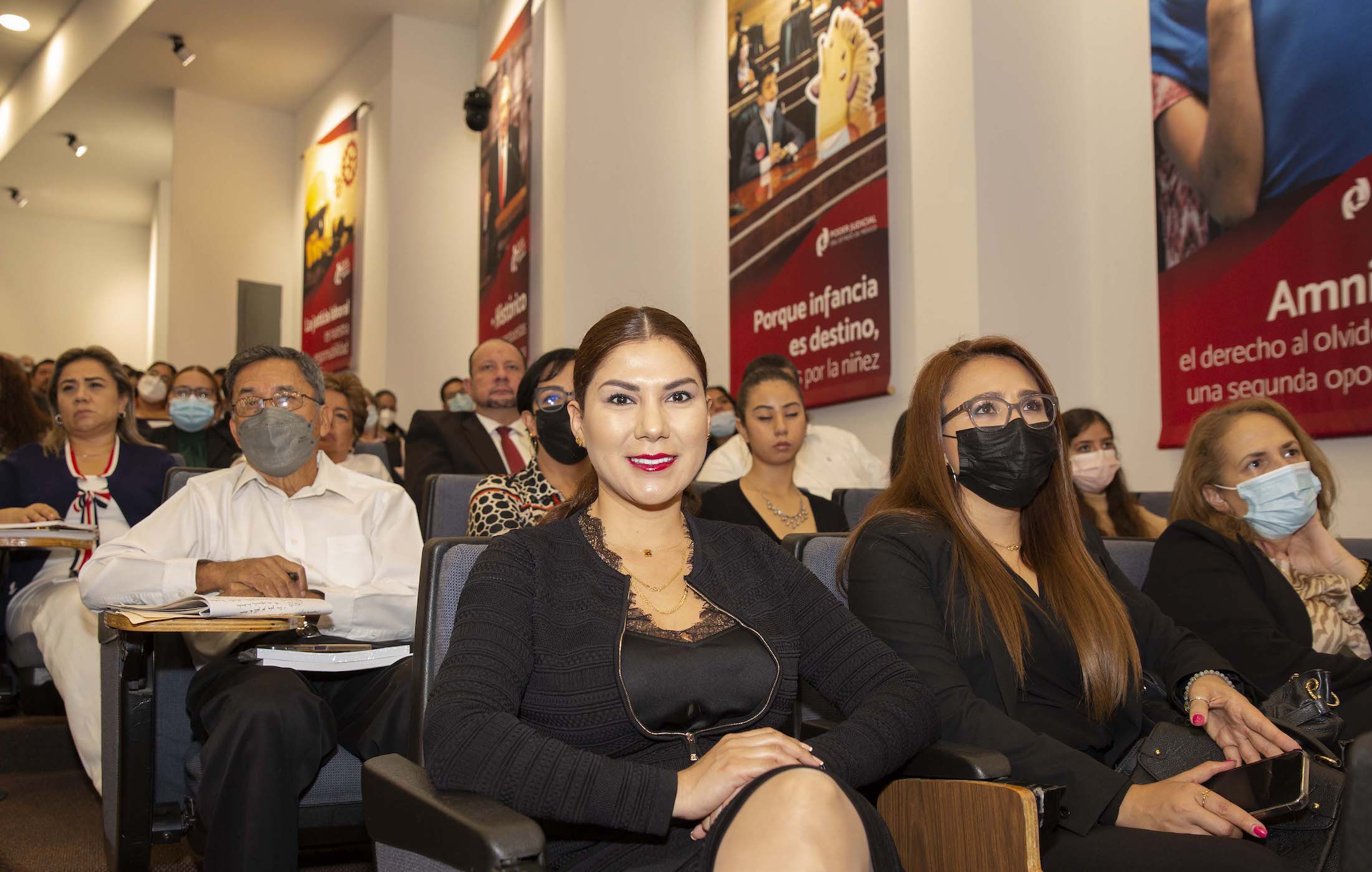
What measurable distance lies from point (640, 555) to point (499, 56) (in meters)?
7.50

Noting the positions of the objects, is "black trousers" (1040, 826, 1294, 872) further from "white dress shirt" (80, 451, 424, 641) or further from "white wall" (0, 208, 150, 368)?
"white wall" (0, 208, 150, 368)

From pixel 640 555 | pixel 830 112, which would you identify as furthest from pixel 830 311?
pixel 640 555

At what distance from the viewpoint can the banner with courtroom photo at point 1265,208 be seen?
4.16 meters

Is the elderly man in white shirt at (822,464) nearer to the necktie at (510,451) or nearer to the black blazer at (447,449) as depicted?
the necktie at (510,451)

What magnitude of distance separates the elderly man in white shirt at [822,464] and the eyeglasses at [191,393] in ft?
8.21

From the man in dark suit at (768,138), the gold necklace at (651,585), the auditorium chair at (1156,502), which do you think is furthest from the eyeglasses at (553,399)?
the man in dark suit at (768,138)

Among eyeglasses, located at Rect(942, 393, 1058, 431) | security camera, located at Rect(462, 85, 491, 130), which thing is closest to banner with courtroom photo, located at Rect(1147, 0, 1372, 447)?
eyeglasses, located at Rect(942, 393, 1058, 431)

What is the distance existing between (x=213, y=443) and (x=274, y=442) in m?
2.81

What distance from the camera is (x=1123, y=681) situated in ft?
6.73

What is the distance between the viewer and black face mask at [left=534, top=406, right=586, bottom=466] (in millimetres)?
3141

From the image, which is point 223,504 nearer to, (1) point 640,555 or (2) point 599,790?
(1) point 640,555

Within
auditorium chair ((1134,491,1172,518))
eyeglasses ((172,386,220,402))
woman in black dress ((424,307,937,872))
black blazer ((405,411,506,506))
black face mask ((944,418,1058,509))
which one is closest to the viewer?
Answer: woman in black dress ((424,307,937,872))

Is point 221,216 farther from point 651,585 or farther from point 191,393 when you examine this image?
point 651,585

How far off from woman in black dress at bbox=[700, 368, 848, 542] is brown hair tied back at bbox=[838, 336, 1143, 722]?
1.57m
